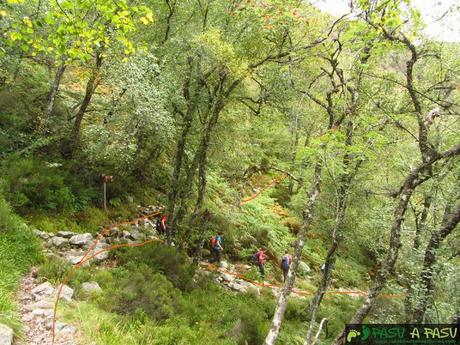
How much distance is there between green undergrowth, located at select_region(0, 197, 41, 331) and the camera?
703cm

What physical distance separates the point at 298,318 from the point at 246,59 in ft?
28.8

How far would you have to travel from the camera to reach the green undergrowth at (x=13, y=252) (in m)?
7.03

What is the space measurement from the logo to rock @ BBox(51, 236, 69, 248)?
7619 mm

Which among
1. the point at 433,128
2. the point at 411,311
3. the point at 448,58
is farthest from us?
the point at 433,128

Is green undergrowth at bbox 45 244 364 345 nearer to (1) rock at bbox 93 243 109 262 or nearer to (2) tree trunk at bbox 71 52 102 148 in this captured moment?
(1) rock at bbox 93 243 109 262

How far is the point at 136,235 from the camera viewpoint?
12094 mm

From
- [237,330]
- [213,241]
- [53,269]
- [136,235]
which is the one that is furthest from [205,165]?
[53,269]

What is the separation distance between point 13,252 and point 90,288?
1942 mm

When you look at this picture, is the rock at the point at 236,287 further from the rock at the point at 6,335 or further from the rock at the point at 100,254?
the rock at the point at 6,335

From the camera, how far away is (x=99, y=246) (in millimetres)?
10500

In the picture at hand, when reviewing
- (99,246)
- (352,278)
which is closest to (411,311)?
(99,246)

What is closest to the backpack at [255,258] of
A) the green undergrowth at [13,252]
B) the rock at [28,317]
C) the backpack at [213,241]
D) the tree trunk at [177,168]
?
the backpack at [213,241]

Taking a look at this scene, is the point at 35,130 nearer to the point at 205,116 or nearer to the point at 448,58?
the point at 205,116

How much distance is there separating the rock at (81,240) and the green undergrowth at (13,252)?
50.7 inches
